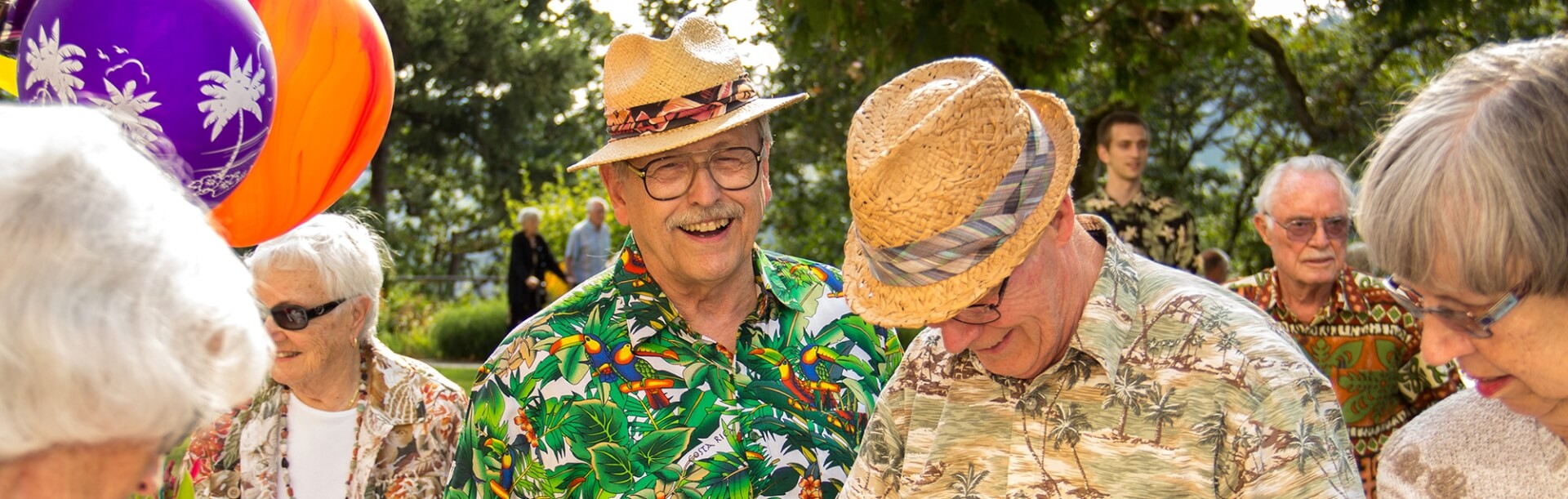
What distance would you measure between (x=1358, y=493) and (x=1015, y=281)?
560mm

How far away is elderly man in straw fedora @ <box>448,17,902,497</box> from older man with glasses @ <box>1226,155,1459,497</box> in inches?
71.0

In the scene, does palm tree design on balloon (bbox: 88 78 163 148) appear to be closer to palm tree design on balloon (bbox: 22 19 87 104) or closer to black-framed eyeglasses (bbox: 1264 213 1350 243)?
palm tree design on balloon (bbox: 22 19 87 104)

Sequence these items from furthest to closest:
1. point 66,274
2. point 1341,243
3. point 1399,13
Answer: point 1399,13, point 1341,243, point 66,274

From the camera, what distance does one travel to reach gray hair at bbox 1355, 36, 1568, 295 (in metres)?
1.77

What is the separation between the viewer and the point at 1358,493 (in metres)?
1.93

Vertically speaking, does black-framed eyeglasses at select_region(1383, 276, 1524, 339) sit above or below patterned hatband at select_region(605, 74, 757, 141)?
below

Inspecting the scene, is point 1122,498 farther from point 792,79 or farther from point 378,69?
point 792,79

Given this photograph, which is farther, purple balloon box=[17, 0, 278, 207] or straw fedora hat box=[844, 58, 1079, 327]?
purple balloon box=[17, 0, 278, 207]

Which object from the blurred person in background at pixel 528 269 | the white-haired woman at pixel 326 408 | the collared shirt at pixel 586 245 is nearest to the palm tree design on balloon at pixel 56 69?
the white-haired woman at pixel 326 408

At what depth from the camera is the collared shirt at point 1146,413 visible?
1946 millimetres

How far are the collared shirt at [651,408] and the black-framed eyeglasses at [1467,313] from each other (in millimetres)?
1340

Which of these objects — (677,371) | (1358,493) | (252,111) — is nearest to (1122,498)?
(1358,493)

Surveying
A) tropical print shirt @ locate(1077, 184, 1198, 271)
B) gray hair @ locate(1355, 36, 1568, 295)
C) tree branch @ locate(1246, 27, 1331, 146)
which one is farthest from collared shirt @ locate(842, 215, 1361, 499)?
tree branch @ locate(1246, 27, 1331, 146)

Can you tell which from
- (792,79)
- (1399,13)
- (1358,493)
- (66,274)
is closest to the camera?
(66,274)
